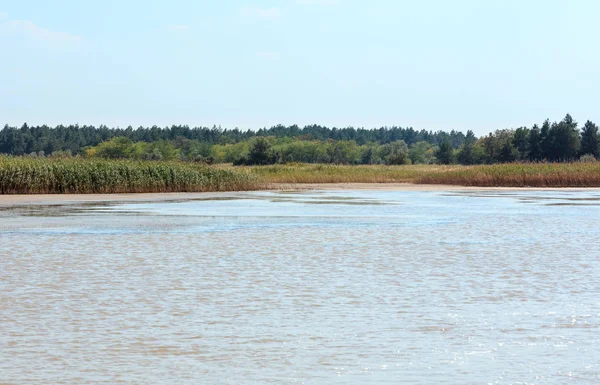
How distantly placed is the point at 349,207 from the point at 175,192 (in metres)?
12.1

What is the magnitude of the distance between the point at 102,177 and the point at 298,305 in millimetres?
29393

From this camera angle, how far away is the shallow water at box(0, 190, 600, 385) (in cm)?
683

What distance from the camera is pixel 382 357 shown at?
23.6 ft

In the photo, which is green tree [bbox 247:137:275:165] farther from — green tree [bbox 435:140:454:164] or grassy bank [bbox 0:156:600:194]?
grassy bank [bbox 0:156:600:194]

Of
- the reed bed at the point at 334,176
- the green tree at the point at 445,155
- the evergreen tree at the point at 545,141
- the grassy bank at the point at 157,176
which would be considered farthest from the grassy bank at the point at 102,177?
the green tree at the point at 445,155

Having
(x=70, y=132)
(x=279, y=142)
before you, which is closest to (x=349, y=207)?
(x=279, y=142)

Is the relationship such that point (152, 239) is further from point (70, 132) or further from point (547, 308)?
point (70, 132)

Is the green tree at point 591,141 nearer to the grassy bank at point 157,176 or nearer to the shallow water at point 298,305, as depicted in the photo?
the grassy bank at point 157,176

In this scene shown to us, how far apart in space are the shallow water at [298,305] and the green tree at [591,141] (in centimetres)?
7872

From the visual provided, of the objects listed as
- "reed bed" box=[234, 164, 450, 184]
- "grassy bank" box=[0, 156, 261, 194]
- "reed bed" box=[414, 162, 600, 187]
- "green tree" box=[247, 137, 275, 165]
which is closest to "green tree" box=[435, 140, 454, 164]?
"green tree" box=[247, 137, 275, 165]

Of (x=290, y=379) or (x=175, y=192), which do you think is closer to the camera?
(x=290, y=379)

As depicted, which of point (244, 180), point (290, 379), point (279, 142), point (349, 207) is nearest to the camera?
point (290, 379)

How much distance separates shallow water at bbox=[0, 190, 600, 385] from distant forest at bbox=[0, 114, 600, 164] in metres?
29.2

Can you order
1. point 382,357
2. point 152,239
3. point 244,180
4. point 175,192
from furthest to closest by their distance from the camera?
point 244,180 → point 175,192 → point 152,239 → point 382,357
